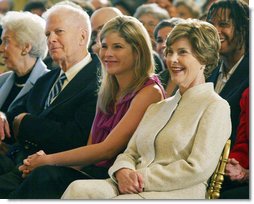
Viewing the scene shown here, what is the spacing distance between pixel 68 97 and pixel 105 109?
0.73 ft

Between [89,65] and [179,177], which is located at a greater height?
[89,65]

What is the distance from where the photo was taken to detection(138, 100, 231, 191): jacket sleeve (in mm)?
3195

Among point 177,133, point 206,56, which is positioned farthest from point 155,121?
point 206,56

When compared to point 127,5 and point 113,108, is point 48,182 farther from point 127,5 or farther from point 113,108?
point 127,5

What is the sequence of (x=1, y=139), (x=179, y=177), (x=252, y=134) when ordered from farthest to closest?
(x=1, y=139), (x=252, y=134), (x=179, y=177)

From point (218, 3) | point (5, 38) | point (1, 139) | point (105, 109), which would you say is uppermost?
point (218, 3)

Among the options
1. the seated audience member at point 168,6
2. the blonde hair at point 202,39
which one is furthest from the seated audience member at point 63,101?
the blonde hair at point 202,39

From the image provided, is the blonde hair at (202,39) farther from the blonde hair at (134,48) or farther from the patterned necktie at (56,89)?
the patterned necktie at (56,89)

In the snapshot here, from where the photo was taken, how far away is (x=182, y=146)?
3.25 m

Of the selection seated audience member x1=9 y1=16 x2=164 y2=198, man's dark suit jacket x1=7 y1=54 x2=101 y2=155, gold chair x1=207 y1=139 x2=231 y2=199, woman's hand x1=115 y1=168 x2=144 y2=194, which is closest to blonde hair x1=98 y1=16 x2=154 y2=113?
seated audience member x1=9 y1=16 x2=164 y2=198

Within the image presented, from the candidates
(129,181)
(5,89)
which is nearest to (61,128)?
(5,89)

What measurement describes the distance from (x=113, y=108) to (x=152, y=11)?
0.51 m

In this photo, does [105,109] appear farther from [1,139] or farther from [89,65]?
[1,139]

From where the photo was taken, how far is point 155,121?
3.37 m
